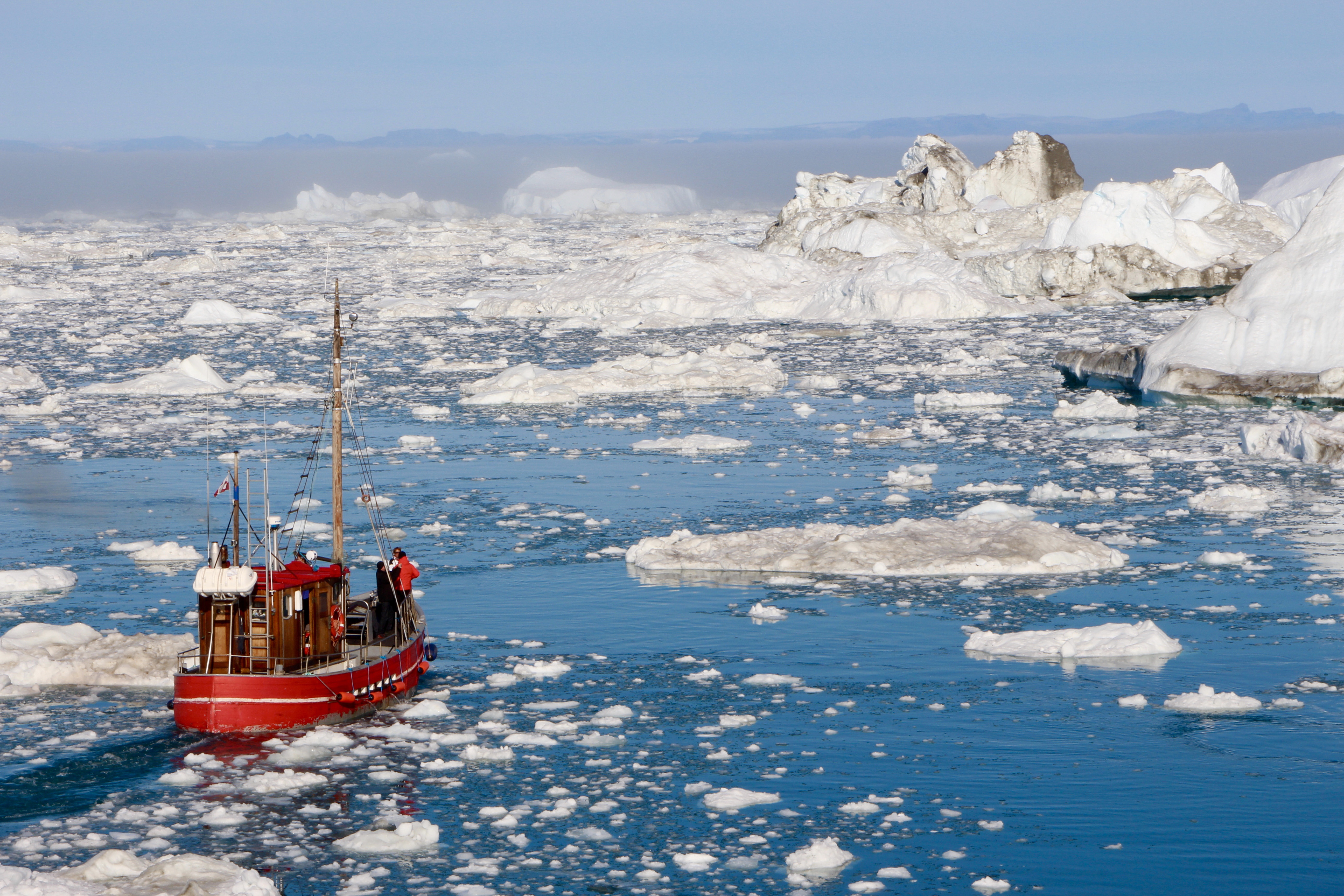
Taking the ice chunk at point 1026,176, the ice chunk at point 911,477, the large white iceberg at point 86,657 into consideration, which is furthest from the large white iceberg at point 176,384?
the ice chunk at point 1026,176

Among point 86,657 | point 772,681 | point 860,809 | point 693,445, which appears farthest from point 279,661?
point 693,445

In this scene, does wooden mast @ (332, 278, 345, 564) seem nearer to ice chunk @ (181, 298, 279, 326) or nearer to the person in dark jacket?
the person in dark jacket

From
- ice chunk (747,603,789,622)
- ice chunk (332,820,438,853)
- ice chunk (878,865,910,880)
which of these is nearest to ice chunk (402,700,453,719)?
ice chunk (332,820,438,853)

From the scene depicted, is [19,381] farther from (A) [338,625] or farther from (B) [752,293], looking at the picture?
(A) [338,625]

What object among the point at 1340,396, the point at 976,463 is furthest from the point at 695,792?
the point at 1340,396

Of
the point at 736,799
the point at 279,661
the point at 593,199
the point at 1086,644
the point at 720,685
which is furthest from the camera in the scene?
the point at 593,199

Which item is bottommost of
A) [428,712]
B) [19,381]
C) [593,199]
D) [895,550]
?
[428,712]

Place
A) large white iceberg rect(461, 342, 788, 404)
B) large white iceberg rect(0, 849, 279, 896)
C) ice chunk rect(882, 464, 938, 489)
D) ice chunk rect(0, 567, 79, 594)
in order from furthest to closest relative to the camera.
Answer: large white iceberg rect(461, 342, 788, 404), ice chunk rect(882, 464, 938, 489), ice chunk rect(0, 567, 79, 594), large white iceberg rect(0, 849, 279, 896)

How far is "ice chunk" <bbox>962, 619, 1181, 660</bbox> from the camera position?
16.2 meters

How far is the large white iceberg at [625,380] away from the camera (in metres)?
34.5

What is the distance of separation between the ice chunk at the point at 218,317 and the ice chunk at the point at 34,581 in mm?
31193

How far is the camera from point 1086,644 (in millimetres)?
16328

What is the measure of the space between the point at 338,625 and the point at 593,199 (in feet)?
413

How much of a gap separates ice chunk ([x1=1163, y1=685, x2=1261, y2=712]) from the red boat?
745 cm
